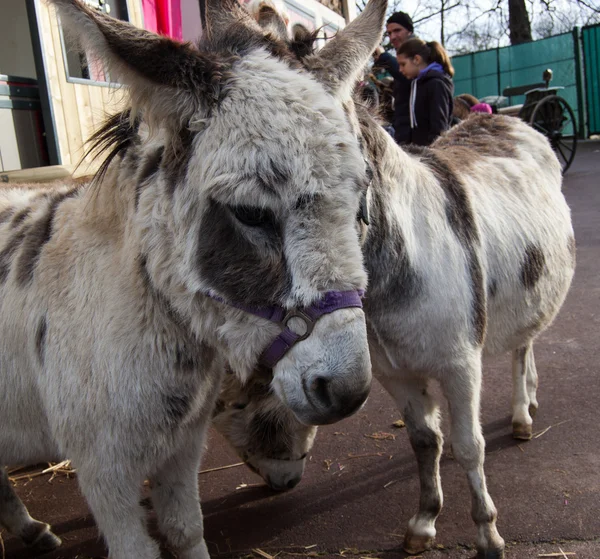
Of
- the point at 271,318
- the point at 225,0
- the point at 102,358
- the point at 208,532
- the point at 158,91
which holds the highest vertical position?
the point at 225,0

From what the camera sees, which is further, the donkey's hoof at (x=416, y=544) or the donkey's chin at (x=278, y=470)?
the donkey's chin at (x=278, y=470)

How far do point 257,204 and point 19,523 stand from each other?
2271mm

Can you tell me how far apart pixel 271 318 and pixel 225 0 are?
125 cm

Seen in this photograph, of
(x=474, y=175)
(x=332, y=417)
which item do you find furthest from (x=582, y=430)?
(x=332, y=417)

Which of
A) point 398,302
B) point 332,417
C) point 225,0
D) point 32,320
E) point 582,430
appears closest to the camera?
point 332,417

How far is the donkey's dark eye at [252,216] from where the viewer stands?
5.36ft

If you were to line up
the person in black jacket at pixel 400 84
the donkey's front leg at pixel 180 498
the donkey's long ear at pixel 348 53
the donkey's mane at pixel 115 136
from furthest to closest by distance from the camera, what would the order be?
1. the person in black jacket at pixel 400 84
2. the donkey's front leg at pixel 180 498
3. the donkey's mane at pixel 115 136
4. the donkey's long ear at pixel 348 53

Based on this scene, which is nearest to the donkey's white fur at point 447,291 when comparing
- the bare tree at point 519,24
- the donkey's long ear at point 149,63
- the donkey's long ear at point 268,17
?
the donkey's long ear at point 268,17

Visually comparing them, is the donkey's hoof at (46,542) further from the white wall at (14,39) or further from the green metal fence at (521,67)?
the green metal fence at (521,67)

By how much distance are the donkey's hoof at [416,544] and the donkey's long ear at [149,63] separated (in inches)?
79.9

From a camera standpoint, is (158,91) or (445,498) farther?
(445,498)

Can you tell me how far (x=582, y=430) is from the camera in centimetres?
354

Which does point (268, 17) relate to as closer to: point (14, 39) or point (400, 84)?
point (400, 84)

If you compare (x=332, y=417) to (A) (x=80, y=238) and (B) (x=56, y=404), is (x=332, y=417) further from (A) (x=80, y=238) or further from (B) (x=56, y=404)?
(A) (x=80, y=238)
